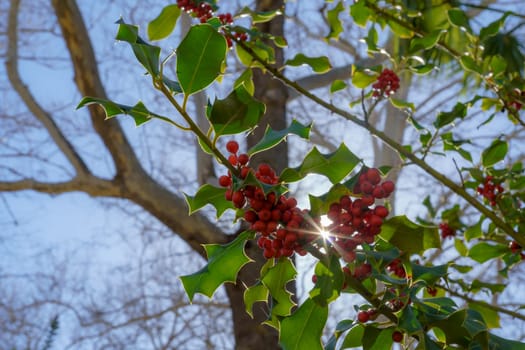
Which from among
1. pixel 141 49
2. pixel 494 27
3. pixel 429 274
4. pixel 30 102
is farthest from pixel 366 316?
pixel 30 102

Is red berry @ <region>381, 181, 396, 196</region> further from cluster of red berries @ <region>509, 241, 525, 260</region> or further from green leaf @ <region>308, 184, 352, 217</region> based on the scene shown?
cluster of red berries @ <region>509, 241, 525, 260</region>

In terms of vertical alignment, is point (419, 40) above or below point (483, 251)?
above

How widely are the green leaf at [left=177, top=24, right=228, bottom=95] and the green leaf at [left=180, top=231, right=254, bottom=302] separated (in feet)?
0.64

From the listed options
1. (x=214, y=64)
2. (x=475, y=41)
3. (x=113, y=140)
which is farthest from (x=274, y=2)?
(x=214, y=64)

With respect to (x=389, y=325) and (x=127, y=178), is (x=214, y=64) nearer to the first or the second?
(x=389, y=325)

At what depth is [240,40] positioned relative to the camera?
1.22 metres

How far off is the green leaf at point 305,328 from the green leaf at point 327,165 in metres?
0.16

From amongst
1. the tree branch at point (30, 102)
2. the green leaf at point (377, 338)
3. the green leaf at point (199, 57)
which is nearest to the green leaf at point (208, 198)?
the green leaf at point (199, 57)

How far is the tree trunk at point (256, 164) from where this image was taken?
2111 mm

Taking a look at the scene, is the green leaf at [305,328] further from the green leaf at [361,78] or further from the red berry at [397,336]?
the green leaf at [361,78]

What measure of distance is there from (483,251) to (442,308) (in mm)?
690

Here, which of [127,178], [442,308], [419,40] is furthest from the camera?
[127,178]

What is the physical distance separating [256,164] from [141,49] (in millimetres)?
1781

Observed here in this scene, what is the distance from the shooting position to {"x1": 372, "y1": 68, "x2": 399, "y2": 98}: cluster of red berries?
1284mm
